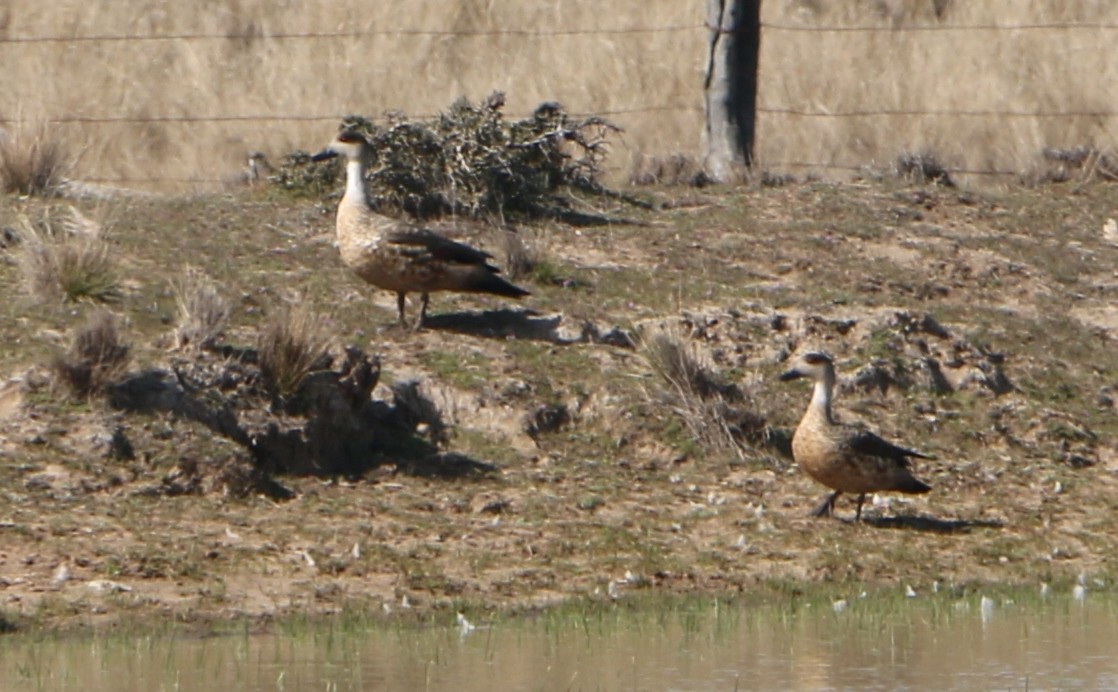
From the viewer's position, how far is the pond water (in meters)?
8.45

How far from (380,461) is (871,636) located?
3.54 m

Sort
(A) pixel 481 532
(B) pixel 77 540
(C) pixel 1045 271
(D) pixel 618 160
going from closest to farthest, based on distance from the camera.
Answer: (B) pixel 77 540
(A) pixel 481 532
(C) pixel 1045 271
(D) pixel 618 160

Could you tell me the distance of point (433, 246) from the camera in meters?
13.6

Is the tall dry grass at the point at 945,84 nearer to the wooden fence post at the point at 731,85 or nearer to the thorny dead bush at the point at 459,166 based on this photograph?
the wooden fence post at the point at 731,85

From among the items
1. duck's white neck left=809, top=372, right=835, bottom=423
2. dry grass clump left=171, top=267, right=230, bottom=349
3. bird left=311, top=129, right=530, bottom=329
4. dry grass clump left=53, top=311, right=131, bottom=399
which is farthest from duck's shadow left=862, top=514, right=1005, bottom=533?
dry grass clump left=53, top=311, right=131, bottom=399

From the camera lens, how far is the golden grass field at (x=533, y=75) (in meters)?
22.1

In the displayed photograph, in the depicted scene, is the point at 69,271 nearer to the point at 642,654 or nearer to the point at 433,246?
the point at 433,246

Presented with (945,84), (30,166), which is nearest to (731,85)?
(945,84)

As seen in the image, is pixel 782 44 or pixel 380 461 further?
pixel 782 44

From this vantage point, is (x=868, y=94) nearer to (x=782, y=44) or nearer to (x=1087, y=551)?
(x=782, y=44)

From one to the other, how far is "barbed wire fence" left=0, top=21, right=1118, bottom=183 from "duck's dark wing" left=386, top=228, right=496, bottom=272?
27.6 feet

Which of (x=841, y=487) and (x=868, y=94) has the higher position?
(x=868, y=94)

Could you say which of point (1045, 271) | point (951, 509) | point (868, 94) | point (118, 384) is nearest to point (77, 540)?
point (118, 384)

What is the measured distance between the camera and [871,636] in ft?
31.5
